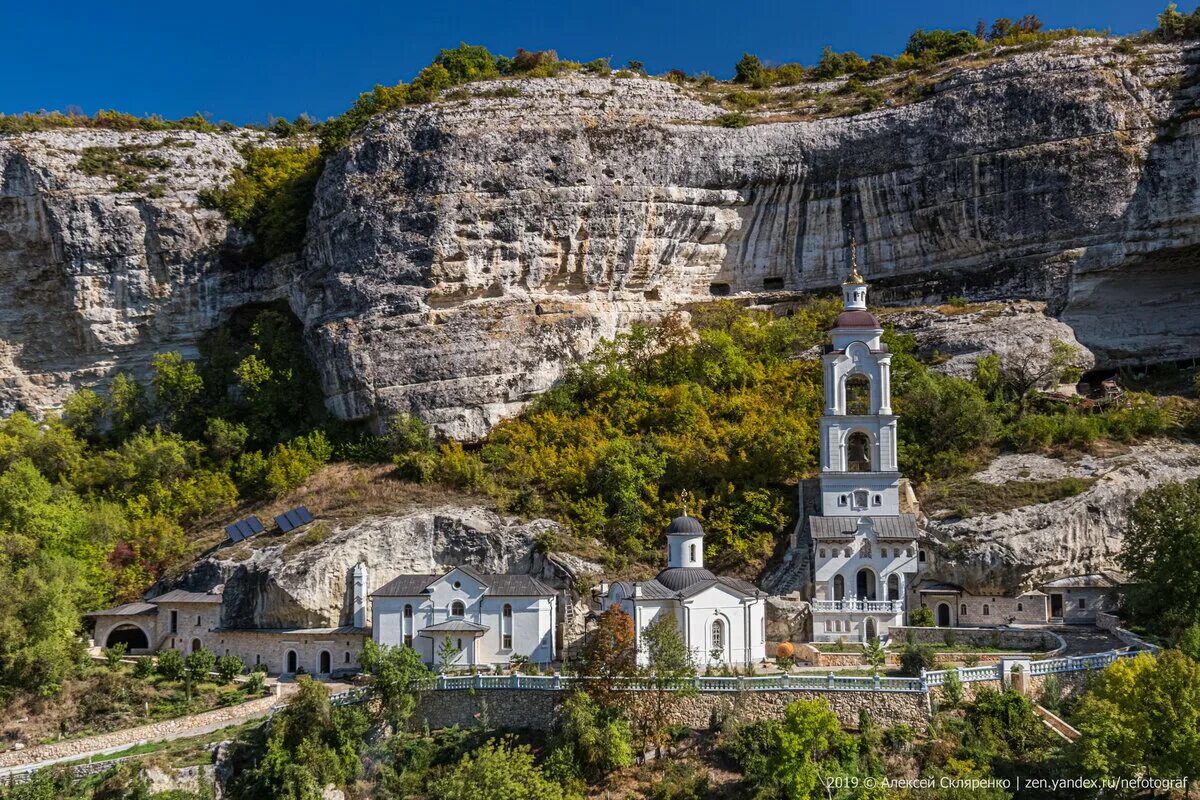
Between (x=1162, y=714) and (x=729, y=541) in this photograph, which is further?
(x=729, y=541)

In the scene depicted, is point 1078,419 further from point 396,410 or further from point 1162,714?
point 396,410

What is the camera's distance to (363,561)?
40812 mm

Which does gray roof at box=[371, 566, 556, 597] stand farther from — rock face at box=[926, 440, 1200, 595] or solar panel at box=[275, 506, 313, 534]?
rock face at box=[926, 440, 1200, 595]

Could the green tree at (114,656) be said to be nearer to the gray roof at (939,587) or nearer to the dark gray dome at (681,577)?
the dark gray dome at (681,577)

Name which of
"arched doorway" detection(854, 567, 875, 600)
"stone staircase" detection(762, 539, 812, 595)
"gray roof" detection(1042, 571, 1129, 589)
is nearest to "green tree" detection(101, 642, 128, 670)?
"stone staircase" detection(762, 539, 812, 595)

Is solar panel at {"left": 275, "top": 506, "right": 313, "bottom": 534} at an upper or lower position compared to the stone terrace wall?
upper

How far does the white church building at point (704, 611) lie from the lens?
120 feet

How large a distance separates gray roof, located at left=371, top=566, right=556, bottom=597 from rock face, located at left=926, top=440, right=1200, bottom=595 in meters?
12.7

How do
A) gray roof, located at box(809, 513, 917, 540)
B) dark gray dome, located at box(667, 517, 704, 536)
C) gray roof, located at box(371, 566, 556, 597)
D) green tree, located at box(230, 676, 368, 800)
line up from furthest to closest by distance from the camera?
gray roof, located at box(809, 513, 917, 540) → dark gray dome, located at box(667, 517, 704, 536) → gray roof, located at box(371, 566, 556, 597) → green tree, located at box(230, 676, 368, 800)

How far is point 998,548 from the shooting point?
129 feet

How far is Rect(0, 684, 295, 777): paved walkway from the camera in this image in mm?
33500

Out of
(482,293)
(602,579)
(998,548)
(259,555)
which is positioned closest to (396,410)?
(482,293)

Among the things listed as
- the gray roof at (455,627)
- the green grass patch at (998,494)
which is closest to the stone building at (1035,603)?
the green grass patch at (998,494)

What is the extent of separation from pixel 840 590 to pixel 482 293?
19695 millimetres
